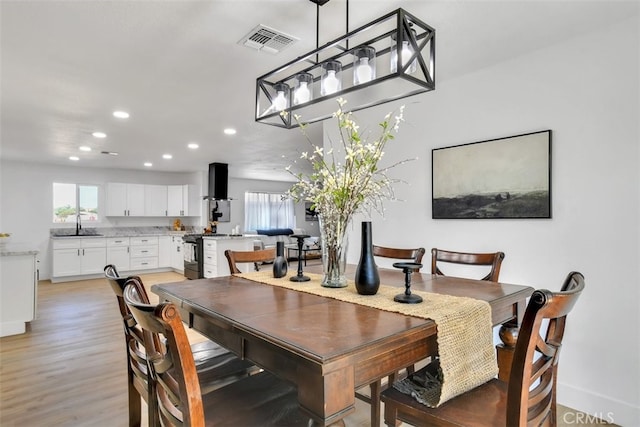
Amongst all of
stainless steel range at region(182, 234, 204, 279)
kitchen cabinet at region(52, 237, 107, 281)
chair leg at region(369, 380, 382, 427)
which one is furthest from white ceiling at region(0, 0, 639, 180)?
kitchen cabinet at region(52, 237, 107, 281)

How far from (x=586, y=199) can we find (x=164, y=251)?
25.6ft

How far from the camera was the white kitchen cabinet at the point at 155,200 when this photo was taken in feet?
26.7

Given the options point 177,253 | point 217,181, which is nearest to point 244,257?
point 217,181

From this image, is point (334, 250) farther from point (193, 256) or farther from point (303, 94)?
point (193, 256)

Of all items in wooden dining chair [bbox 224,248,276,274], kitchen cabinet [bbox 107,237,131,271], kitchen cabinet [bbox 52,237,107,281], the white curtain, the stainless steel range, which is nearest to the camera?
wooden dining chair [bbox 224,248,276,274]

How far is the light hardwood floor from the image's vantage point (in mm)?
2145

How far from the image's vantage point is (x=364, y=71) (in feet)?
5.10

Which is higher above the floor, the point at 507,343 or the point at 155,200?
the point at 155,200

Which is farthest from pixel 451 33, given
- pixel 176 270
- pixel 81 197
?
Result: pixel 81 197

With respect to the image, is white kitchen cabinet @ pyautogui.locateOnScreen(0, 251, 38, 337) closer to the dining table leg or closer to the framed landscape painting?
the framed landscape painting

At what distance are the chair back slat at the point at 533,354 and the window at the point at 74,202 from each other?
8696 mm

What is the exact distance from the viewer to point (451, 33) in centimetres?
218

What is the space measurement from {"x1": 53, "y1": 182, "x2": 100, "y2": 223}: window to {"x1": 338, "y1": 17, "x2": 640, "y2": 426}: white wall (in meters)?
7.91

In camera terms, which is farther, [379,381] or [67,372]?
[67,372]
